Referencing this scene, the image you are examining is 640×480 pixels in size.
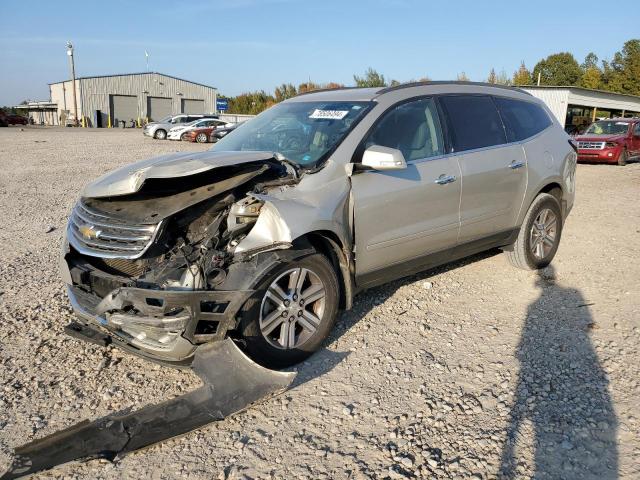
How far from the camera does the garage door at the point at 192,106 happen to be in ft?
202

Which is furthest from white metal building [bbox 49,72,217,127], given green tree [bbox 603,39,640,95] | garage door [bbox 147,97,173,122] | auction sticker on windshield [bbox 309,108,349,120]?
auction sticker on windshield [bbox 309,108,349,120]

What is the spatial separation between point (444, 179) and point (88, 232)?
275 cm

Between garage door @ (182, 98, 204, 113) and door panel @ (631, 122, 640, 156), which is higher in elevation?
garage door @ (182, 98, 204, 113)

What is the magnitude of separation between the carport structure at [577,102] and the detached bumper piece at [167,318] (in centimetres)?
2778

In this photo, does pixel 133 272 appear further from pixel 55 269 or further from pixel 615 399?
pixel 615 399

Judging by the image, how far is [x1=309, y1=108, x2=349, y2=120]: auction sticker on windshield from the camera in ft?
14.0

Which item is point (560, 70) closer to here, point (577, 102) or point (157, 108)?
point (577, 102)

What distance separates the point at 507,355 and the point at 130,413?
257 centimetres

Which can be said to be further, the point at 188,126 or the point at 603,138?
the point at 188,126

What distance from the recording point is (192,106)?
204ft

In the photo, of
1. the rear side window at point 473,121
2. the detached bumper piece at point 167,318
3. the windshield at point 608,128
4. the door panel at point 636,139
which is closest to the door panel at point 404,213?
the rear side window at point 473,121

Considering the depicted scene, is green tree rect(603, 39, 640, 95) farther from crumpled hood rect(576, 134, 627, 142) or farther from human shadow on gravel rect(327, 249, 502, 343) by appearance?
human shadow on gravel rect(327, 249, 502, 343)

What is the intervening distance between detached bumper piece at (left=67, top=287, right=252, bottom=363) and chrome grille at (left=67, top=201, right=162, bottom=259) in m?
0.33

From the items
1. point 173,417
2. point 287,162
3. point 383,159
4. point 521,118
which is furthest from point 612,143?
point 173,417
